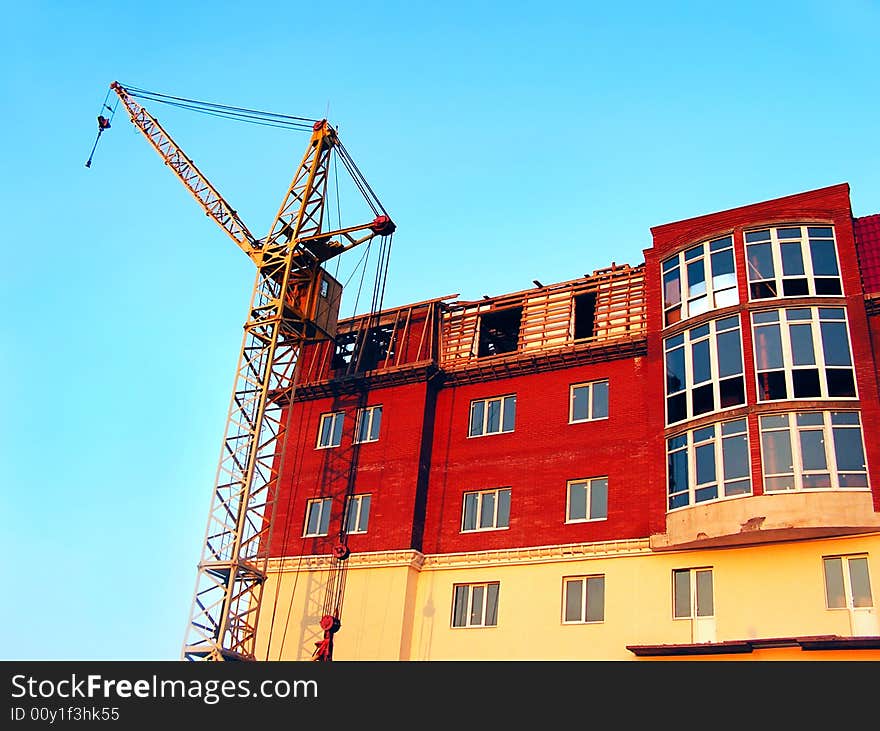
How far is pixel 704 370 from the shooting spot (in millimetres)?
34156

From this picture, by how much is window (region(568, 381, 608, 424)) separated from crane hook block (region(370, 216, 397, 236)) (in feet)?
45.1

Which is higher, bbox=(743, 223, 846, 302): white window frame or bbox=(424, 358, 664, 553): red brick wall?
bbox=(743, 223, 846, 302): white window frame

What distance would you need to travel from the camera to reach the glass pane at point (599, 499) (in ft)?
118

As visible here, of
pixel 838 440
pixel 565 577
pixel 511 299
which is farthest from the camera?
pixel 511 299

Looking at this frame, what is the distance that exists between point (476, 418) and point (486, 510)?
13.7 ft

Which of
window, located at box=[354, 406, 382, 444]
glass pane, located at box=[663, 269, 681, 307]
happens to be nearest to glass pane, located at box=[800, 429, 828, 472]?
glass pane, located at box=[663, 269, 681, 307]

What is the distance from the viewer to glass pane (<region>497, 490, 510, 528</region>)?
Result: 3794 cm

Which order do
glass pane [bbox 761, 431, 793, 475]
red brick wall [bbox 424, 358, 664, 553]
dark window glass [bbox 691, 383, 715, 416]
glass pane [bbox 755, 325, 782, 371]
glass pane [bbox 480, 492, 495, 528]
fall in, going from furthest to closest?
glass pane [bbox 480, 492, 495, 528], red brick wall [bbox 424, 358, 664, 553], dark window glass [bbox 691, 383, 715, 416], glass pane [bbox 755, 325, 782, 371], glass pane [bbox 761, 431, 793, 475]

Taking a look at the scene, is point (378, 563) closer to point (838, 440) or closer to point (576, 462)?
point (576, 462)

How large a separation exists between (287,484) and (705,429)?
18671mm

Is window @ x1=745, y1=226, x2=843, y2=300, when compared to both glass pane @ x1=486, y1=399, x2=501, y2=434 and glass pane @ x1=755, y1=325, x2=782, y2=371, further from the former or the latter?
glass pane @ x1=486, y1=399, x2=501, y2=434

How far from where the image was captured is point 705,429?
33312 millimetres

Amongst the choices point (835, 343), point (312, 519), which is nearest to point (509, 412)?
point (312, 519)
